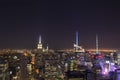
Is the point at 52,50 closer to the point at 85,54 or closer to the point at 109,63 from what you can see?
the point at 85,54

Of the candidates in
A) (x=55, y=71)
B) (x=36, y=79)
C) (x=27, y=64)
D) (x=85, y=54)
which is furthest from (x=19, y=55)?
(x=85, y=54)

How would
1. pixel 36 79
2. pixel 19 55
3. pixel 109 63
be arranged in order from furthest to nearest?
Answer: pixel 109 63, pixel 36 79, pixel 19 55

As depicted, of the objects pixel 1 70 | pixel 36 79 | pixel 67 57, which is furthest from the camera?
pixel 67 57

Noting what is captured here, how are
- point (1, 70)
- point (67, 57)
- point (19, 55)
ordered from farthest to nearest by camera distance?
point (67, 57) → point (19, 55) → point (1, 70)

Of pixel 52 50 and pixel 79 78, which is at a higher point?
pixel 52 50

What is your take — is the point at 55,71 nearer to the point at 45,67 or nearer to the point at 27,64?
the point at 45,67

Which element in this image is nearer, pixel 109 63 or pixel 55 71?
pixel 55 71

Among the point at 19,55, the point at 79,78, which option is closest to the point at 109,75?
the point at 79,78

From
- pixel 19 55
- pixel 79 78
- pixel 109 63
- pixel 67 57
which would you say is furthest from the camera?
pixel 109 63

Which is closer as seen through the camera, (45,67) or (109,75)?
(109,75)
